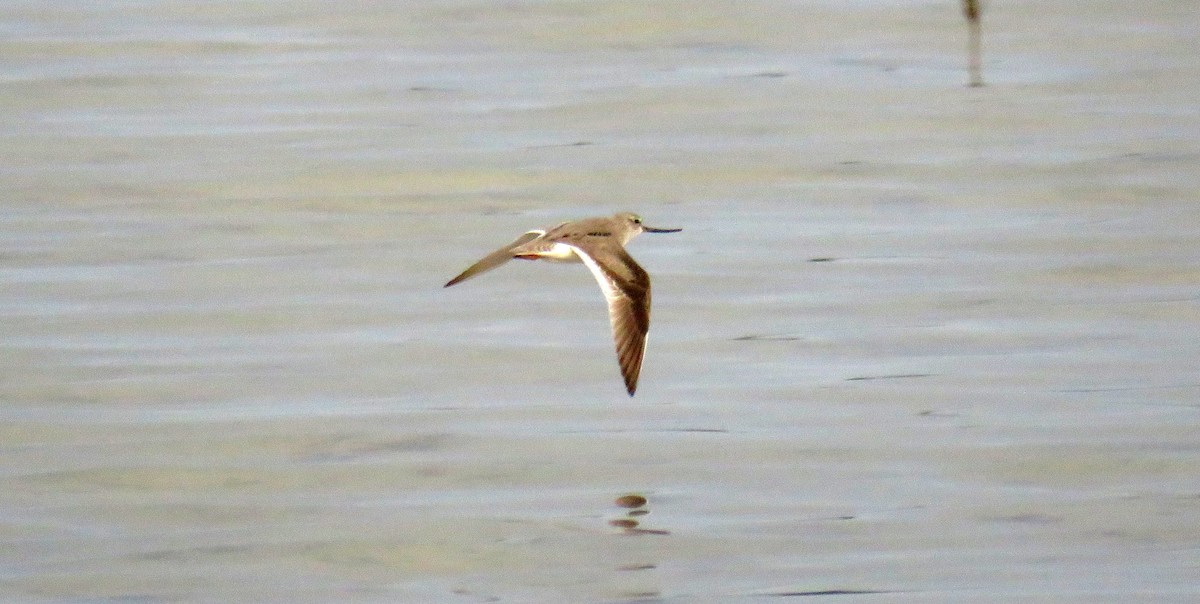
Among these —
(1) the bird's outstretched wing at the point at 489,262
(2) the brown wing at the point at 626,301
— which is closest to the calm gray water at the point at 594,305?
(2) the brown wing at the point at 626,301

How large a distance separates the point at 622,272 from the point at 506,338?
149 centimetres

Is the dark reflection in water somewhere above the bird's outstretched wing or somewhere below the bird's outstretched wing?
below

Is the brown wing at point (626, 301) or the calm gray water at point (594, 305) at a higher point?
the brown wing at point (626, 301)

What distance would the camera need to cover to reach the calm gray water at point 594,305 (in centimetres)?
679

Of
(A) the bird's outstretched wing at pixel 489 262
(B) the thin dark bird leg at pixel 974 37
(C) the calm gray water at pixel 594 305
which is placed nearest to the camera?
(C) the calm gray water at pixel 594 305

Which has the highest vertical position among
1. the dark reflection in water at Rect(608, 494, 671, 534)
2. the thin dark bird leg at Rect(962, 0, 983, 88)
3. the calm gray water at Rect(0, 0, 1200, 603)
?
Result: the thin dark bird leg at Rect(962, 0, 983, 88)

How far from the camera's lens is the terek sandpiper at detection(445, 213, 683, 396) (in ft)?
23.1

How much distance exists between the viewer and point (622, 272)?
7328 millimetres

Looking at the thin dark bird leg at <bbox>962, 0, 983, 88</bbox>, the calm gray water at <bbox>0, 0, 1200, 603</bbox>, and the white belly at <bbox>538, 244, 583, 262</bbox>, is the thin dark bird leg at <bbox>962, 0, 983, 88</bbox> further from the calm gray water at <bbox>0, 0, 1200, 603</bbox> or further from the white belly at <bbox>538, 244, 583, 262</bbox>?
the white belly at <bbox>538, 244, 583, 262</bbox>

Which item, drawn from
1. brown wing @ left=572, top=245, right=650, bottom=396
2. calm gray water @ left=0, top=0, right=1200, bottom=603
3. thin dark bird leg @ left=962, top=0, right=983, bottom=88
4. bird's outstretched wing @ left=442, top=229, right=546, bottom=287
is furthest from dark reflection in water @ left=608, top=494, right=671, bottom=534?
thin dark bird leg @ left=962, top=0, right=983, bottom=88

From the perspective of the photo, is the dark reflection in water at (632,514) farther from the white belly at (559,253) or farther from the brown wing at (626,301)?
the white belly at (559,253)

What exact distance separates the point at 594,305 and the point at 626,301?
6.70ft

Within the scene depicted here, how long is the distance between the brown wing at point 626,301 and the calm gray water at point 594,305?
0.46 meters

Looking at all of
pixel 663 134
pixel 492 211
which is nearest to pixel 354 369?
pixel 492 211
